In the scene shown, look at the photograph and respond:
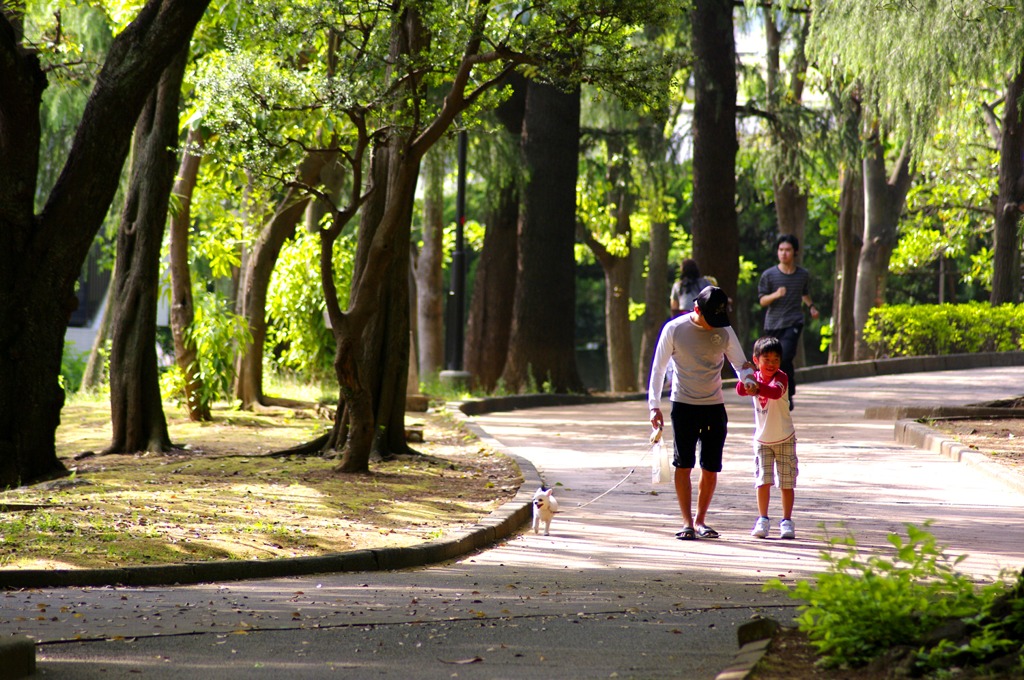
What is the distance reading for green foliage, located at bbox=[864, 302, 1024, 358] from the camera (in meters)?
28.5

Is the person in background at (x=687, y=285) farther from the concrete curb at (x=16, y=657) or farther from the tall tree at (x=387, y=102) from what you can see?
Answer: the concrete curb at (x=16, y=657)

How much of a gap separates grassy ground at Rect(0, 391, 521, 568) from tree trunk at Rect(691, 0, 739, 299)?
8.92 m

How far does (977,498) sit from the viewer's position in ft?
36.9

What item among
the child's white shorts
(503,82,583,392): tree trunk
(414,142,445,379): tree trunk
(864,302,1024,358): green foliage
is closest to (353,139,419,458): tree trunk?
the child's white shorts

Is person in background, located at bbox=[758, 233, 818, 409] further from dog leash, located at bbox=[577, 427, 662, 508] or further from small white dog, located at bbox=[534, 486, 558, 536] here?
small white dog, located at bbox=[534, 486, 558, 536]

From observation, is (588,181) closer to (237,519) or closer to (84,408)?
(84,408)

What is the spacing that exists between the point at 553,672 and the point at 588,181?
26.6 metres

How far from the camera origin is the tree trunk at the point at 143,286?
15289 mm

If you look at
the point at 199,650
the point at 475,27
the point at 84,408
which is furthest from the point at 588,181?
the point at 199,650

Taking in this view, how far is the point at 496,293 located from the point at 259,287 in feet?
17.7

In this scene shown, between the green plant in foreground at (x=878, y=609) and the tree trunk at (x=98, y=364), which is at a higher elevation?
the tree trunk at (x=98, y=364)

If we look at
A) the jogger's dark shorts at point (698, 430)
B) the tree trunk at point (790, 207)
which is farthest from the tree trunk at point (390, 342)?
the tree trunk at point (790, 207)

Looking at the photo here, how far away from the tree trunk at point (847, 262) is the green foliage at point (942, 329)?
272 inches

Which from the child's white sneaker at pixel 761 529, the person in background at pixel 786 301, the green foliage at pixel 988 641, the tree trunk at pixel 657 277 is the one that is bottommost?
the child's white sneaker at pixel 761 529
